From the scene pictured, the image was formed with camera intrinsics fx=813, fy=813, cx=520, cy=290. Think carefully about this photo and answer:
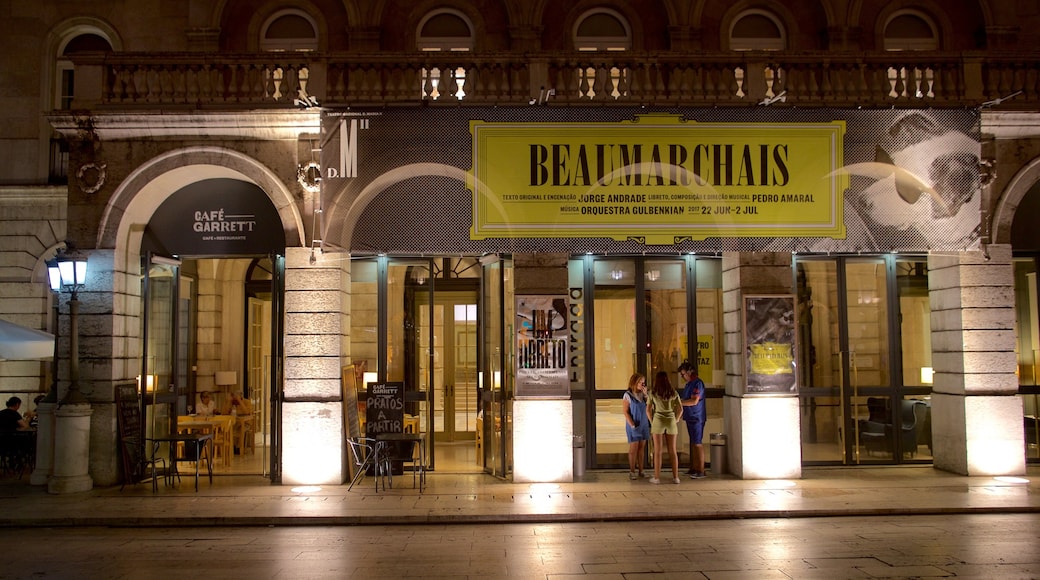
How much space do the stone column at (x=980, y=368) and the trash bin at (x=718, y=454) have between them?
13.5 feet

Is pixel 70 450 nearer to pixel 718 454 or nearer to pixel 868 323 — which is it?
pixel 718 454

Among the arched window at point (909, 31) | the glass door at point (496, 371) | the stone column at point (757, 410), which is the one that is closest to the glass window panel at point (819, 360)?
the stone column at point (757, 410)

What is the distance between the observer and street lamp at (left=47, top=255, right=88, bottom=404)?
13.7m

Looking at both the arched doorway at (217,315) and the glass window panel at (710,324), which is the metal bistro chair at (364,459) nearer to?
the arched doorway at (217,315)

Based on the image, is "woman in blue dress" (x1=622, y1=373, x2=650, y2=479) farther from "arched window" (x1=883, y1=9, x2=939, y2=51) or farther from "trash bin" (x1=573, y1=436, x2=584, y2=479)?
"arched window" (x1=883, y1=9, x2=939, y2=51)

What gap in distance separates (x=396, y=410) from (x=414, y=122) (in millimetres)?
5155

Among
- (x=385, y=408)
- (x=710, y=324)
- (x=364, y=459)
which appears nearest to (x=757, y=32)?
(x=710, y=324)

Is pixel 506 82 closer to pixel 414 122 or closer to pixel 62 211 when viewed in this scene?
pixel 414 122

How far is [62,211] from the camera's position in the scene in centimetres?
1855

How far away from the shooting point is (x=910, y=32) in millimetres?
17328

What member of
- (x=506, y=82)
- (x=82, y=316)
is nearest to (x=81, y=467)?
(x=82, y=316)

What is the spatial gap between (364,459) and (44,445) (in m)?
5.45

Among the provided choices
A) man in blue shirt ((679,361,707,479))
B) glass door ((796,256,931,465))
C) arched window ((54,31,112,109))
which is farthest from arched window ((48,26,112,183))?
glass door ((796,256,931,465))

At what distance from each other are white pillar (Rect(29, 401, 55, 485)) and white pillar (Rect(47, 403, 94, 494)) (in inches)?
13.3
